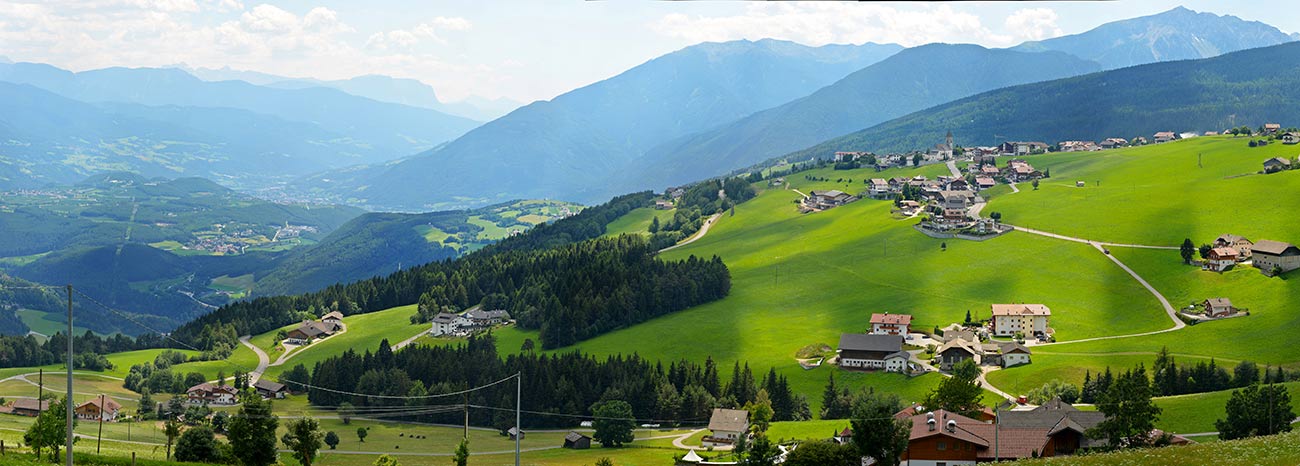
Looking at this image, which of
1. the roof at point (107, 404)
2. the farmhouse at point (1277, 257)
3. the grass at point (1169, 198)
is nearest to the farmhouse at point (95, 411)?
the roof at point (107, 404)

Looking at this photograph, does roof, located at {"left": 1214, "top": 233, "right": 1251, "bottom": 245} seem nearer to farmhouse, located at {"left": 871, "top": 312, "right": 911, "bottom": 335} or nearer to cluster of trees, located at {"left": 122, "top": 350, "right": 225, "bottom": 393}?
farmhouse, located at {"left": 871, "top": 312, "right": 911, "bottom": 335}

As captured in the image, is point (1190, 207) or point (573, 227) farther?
point (573, 227)

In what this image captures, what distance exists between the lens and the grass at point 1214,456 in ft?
89.8

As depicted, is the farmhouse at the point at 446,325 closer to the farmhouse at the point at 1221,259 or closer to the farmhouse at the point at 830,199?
the farmhouse at the point at 830,199

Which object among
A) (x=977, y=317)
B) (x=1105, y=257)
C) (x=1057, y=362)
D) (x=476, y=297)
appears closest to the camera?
(x=1057, y=362)

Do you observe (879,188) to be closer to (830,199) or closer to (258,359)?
(830,199)

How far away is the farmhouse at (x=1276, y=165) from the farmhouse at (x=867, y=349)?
216ft

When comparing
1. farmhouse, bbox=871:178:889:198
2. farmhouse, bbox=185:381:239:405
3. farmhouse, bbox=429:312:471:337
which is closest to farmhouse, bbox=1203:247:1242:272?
farmhouse, bbox=871:178:889:198

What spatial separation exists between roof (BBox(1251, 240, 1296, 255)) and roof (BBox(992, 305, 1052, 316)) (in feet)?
68.6

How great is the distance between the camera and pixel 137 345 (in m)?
119

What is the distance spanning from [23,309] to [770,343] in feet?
485

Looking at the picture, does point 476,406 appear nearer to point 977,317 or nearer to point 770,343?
point 770,343

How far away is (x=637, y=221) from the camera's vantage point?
17600cm

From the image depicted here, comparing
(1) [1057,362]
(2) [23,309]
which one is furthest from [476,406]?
(2) [23,309]
